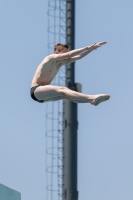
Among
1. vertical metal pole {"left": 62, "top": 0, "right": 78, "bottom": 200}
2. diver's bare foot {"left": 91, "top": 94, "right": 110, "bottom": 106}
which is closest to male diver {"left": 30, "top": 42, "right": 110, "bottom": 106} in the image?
diver's bare foot {"left": 91, "top": 94, "right": 110, "bottom": 106}

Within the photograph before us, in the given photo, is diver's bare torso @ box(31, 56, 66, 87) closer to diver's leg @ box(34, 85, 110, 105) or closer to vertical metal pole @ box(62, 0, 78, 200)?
diver's leg @ box(34, 85, 110, 105)

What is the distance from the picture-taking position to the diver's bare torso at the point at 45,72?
30969mm

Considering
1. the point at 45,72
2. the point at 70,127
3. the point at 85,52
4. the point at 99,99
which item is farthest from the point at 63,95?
the point at 70,127

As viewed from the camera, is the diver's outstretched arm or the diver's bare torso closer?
the diver's outstretched arm

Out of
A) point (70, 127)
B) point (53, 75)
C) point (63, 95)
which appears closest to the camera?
point (63, 95)

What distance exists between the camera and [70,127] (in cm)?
4444

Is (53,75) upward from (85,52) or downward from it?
downward

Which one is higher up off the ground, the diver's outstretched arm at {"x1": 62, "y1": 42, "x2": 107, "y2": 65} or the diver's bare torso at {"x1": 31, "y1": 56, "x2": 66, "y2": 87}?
the diver's outstretched arm at {"x1": 62, "y1": 42, "x2": 107, "y2": 65}

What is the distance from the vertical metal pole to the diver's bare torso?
12.4 m

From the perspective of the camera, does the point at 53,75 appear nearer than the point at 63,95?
No

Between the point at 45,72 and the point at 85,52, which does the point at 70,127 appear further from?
the point at 85,52

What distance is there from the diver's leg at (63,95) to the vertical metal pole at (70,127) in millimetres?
12605

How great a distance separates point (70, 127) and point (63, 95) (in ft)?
45.6

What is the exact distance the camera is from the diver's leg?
98.3 ft
